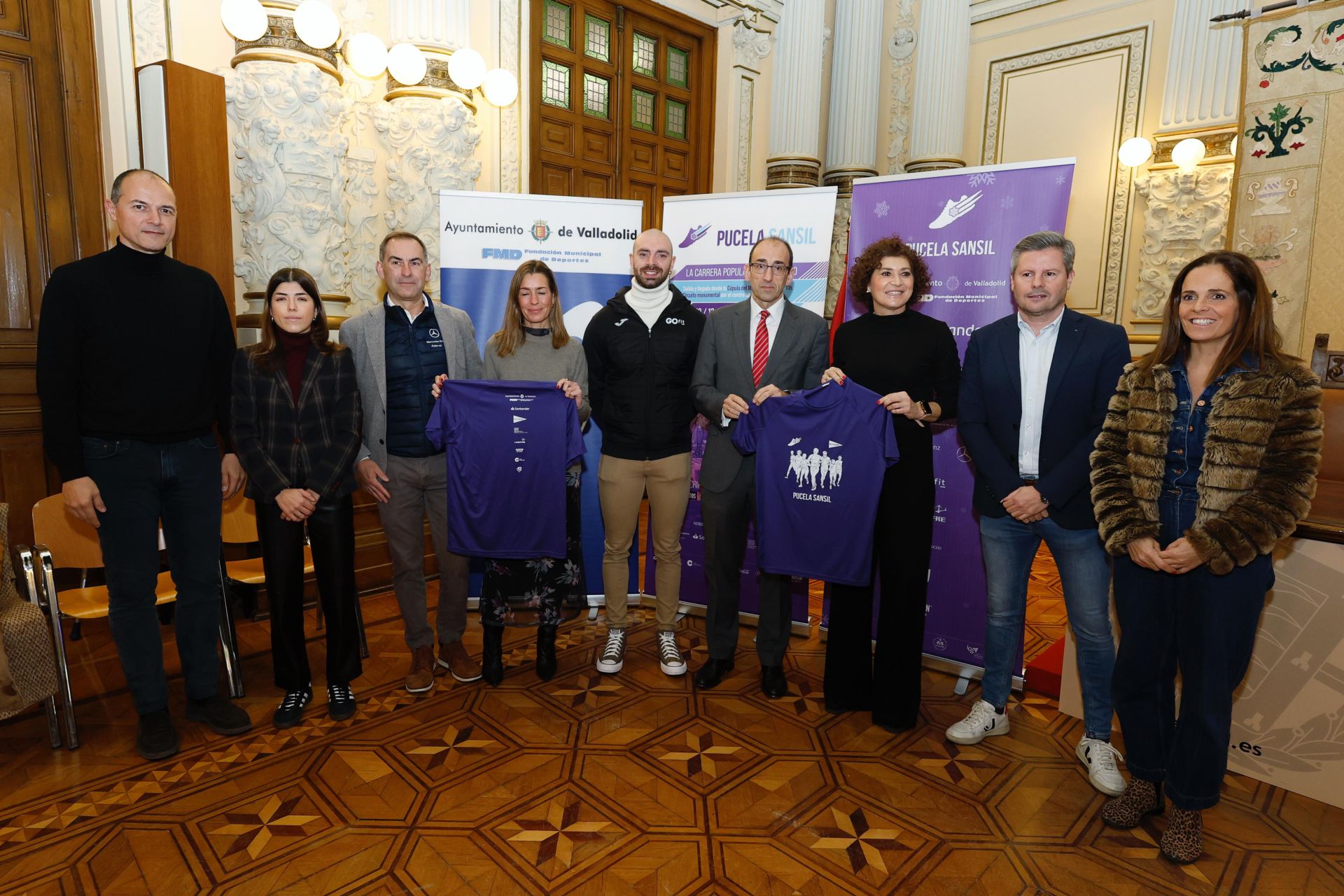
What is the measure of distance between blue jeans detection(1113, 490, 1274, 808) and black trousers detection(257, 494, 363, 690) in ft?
8.81

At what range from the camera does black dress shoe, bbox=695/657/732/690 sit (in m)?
3.26

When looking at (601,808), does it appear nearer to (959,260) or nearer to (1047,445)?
(1047,445)

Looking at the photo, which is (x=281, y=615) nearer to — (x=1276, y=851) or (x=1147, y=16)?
(x=1276, y=851)

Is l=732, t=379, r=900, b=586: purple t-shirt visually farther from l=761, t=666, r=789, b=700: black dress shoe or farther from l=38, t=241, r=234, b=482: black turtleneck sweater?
l=38, t=241, r=234, b=482: black turtleneck sweater

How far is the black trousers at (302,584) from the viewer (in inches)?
109

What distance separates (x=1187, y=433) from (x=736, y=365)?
1546 millimetres

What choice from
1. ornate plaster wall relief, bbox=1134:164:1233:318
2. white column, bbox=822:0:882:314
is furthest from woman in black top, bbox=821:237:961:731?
ornate plaster wall relief, bbox=1134:164:1233:318

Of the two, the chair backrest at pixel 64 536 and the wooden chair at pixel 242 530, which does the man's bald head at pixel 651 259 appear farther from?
the chair backrest at pixel 64 536

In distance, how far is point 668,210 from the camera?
164 inches

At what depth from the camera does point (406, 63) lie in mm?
4645

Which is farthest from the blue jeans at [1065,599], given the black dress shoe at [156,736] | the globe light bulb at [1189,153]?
the globe light bulb at [1189,153]

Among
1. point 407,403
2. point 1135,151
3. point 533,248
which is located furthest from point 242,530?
point 1135,151

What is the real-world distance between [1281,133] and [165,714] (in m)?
5.73

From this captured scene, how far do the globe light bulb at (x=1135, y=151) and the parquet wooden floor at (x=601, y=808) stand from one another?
5.68 meters
